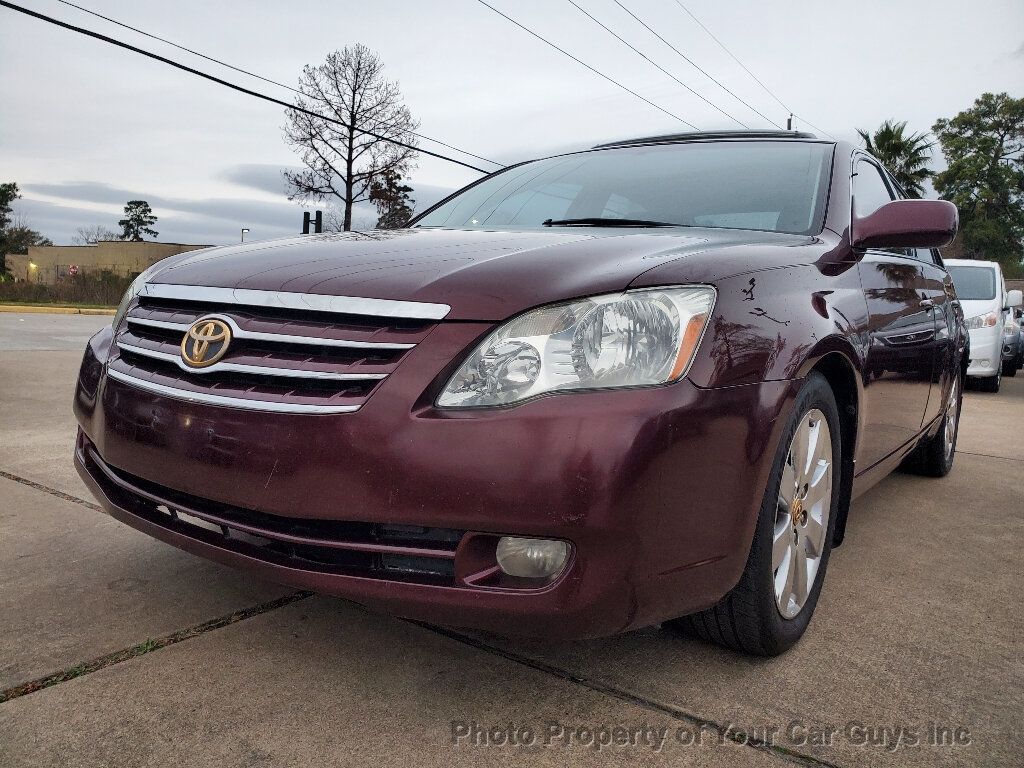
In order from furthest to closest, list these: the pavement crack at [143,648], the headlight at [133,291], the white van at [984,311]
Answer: the white van at [984,311], the headlight at [133,291], the pavement crack at [143,648]

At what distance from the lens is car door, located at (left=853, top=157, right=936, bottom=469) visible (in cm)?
254

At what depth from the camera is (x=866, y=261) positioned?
2.62 metres

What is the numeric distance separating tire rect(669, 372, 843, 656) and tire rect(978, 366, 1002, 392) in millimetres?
9138

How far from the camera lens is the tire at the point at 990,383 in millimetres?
10062

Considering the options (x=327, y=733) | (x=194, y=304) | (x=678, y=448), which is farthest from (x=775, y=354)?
(x=194, y=304)

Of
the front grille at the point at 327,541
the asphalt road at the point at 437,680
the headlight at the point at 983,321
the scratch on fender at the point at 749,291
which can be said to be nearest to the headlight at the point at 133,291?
the front grille at the point at 327,541

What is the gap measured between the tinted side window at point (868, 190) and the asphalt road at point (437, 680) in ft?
3.99

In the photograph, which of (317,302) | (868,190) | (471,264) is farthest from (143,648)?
(868,190)

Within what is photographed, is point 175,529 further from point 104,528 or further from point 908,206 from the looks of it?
point 908,206

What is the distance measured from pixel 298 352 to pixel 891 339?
6.30 ft

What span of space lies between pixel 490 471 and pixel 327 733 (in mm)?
627

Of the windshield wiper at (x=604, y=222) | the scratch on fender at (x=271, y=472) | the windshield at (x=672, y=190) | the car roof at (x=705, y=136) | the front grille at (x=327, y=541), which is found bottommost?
the front grille at (x=327, y=541)

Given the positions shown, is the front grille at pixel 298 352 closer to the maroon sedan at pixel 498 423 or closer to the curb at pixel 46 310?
the maroon sedan at pixel 498 423

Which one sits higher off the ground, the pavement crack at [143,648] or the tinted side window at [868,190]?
the tinted side window at [868,190]
